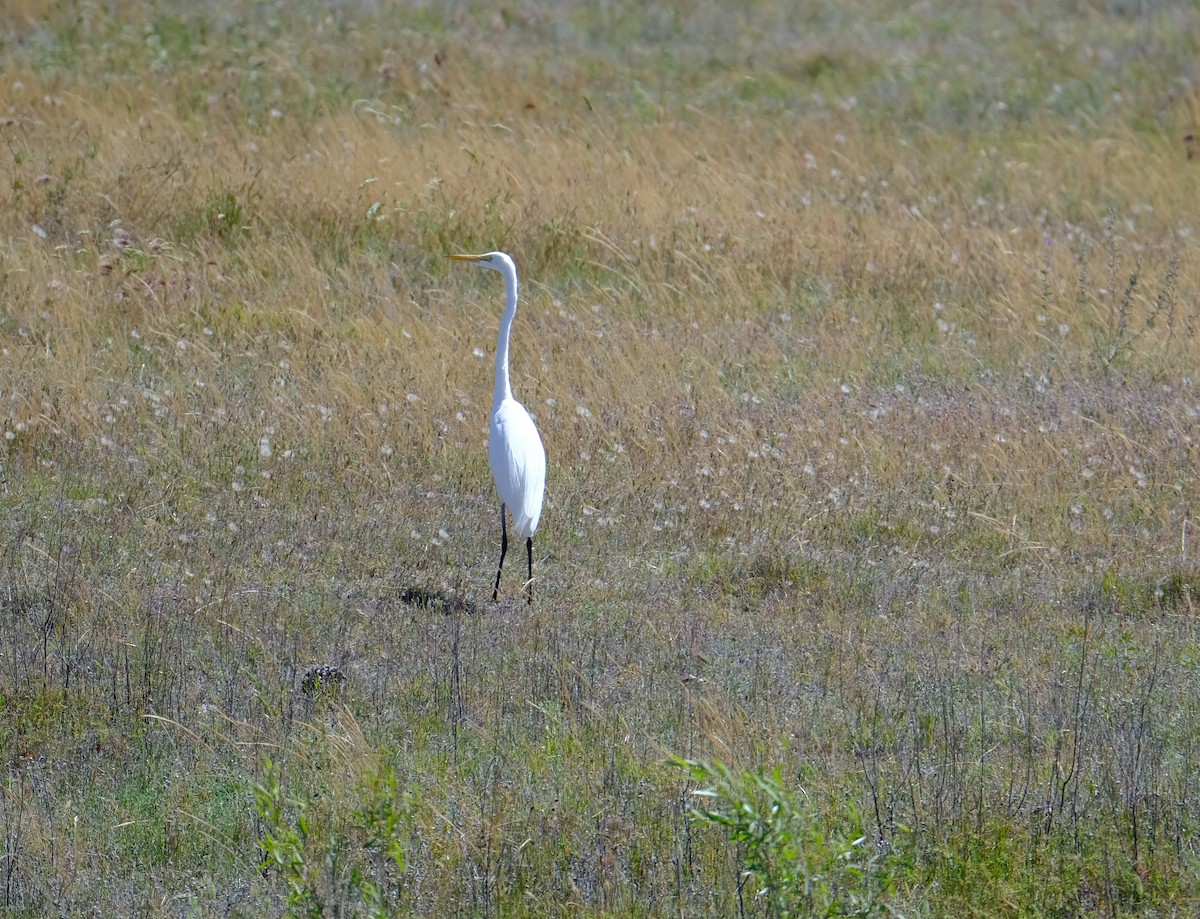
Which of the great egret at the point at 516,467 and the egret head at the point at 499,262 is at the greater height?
the egret head at the point at 499,262

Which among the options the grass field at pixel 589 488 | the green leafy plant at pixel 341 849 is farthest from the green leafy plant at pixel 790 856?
the green leafy plant at pixel 341 849

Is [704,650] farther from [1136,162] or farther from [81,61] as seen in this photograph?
[81,61]

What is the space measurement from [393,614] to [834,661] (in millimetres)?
1672

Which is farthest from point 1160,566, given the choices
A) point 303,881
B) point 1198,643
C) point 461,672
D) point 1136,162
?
point 1136,162

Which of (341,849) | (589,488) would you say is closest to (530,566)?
(589,488)

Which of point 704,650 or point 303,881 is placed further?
point 704,650

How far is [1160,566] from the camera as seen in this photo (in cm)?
595

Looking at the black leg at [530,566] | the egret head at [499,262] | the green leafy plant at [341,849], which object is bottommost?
the black leg at [530,566]

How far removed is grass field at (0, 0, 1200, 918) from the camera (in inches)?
153

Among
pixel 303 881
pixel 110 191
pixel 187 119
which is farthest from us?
pixel 187 119

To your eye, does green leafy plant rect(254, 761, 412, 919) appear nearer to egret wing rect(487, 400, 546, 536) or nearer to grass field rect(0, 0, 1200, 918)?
grass field rect(0, 0, 1200, 918)

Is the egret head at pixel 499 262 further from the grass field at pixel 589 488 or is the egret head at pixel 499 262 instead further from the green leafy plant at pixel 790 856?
the green leafy plant at pixel 790 856

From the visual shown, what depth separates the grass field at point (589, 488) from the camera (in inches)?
153


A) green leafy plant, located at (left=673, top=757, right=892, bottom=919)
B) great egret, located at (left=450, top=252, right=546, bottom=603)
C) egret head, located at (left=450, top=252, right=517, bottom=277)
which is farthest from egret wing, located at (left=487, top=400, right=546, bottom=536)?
green leafy plant, located at (left=673, top=757, right=892, bottom=919)
